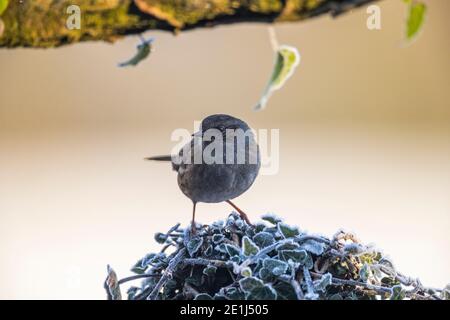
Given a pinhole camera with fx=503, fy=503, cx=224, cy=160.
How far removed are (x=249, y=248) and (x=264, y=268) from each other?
0.06 meters

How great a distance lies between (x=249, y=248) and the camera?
3.30 feet

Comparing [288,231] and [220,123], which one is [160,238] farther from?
[220,123]

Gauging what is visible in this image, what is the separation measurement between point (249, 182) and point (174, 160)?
34 cm

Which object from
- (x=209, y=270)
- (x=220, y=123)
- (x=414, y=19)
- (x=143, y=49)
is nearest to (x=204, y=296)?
(x=209, y=270)

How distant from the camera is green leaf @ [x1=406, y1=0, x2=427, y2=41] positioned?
1.79 feet

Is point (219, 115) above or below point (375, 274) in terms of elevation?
above

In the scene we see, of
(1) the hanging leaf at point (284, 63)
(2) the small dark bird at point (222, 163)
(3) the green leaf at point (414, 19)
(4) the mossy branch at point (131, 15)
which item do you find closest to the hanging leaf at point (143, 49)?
(4) the mossy branch at point (131, 15)

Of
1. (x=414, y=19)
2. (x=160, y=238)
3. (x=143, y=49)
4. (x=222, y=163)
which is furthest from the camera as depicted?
(x=222, y=163)
